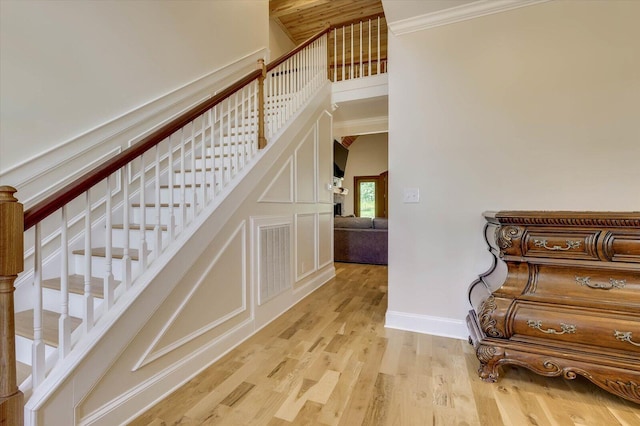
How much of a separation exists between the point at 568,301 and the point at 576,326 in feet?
0.44

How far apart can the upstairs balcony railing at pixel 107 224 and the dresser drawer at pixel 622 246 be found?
2.24 metres

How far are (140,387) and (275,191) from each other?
5.85 ft

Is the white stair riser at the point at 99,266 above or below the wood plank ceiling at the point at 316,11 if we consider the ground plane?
below

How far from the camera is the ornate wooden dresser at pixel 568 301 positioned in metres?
1.53

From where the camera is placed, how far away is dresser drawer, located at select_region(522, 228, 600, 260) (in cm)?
160

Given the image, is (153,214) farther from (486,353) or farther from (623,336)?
(623,336)

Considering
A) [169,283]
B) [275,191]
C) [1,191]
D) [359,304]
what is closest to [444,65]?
[275,191]

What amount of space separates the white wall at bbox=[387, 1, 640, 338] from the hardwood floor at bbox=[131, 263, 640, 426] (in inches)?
20.6

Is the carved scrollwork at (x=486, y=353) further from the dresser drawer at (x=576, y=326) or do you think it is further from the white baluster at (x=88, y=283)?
the white baluster at (x=88, y=283)

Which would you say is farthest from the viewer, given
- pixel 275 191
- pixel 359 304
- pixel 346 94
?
pixel 346 94

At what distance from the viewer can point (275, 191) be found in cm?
281

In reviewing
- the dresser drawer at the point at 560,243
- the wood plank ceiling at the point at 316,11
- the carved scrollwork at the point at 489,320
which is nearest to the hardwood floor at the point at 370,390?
the carved scrollwork at the point at 489,320

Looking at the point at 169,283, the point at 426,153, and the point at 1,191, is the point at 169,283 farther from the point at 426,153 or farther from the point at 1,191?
the point at 426,153

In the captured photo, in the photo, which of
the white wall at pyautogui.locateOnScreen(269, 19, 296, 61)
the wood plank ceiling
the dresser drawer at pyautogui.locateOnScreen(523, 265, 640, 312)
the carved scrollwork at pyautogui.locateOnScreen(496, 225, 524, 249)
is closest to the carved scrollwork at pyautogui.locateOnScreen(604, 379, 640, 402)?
the dresser drawer at pyautogui.locateOnScreen(523, 265, 640, 312)
